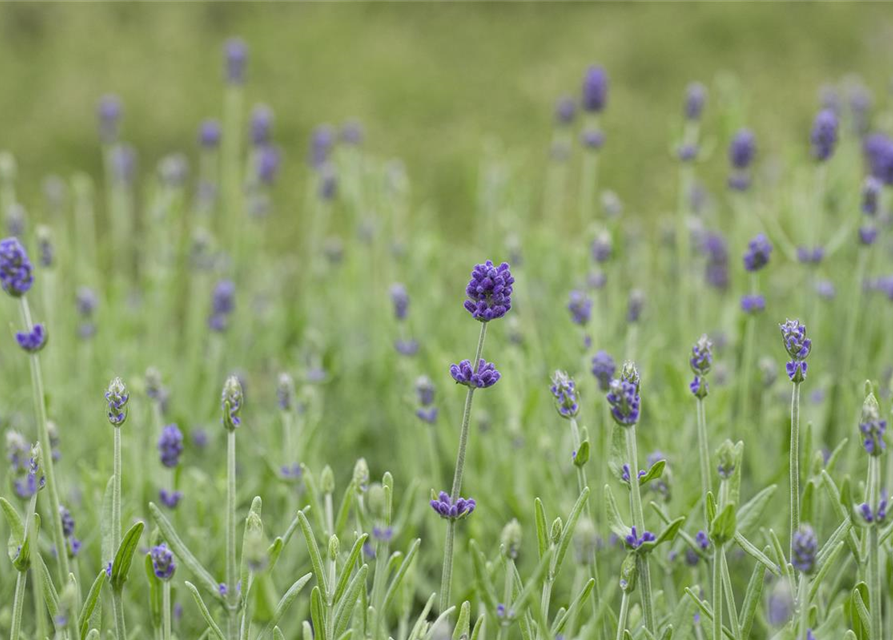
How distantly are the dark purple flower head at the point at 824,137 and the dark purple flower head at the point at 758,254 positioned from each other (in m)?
0.46

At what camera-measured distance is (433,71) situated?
904cm

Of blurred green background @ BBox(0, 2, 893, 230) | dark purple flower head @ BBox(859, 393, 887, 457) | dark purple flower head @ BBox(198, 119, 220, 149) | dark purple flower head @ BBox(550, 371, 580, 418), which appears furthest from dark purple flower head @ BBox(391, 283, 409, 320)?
blurred green background @ BBox(0, 2, 893, 230)

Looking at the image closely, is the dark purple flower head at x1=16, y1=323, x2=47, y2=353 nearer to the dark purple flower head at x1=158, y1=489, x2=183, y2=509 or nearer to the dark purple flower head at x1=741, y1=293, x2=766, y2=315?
the dark purple flower head at x1=158, y1=489, x2=183, y2=509

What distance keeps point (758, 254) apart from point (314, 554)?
3.93 ft

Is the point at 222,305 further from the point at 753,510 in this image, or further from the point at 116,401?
the point at 753,510

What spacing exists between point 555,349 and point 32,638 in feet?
5.14

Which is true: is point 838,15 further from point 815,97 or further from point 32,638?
point 32,638

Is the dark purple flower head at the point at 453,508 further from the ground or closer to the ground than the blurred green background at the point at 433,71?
closer to the ground

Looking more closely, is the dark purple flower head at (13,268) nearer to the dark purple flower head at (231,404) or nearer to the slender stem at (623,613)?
the dark purple flower head at (231,404)

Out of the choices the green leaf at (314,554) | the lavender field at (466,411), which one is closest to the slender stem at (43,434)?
the lavender field at (466,411)

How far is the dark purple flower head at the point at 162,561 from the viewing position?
1.40 metres

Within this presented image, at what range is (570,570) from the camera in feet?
6.91

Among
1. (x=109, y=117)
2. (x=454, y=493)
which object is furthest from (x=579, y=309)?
(x=109, y=117)

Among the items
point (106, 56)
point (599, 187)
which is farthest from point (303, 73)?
point (599, 187)
